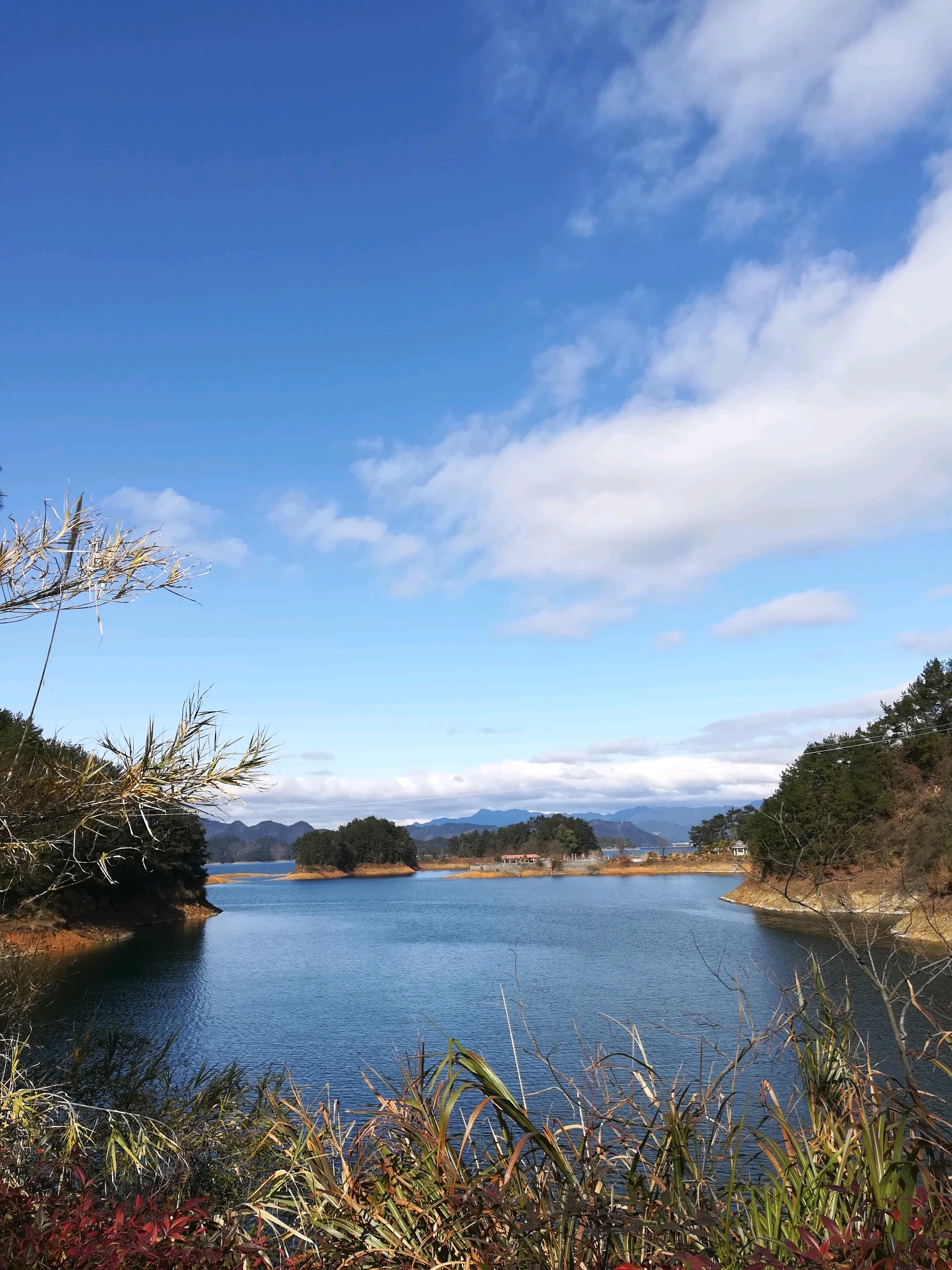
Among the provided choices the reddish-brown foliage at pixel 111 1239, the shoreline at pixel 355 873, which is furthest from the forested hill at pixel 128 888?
the shoreline at pixel 355 873

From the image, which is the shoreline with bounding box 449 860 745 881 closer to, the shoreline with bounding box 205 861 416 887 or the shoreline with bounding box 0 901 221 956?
the shoreline with bounding box 205 861 416 887

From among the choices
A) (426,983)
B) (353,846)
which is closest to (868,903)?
(426,983)

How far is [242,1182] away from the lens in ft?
30.5

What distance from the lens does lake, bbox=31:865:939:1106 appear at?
19.0m

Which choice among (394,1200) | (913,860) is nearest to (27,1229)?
(394,1200)

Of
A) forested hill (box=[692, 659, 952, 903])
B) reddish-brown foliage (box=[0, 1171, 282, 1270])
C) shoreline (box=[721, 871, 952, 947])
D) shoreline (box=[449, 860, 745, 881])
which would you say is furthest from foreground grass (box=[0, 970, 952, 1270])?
shoreline (box=[449, 860, 745, 881])

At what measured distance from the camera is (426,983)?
2853 cm

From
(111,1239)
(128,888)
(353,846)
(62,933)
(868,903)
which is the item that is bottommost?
(62,933)

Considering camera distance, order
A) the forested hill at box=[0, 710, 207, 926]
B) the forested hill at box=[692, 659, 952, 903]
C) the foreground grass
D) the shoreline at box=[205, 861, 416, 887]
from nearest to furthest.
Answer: the foreground grass < the forested hill at box=[0, 710, 207, 926] < the forested hill at box=[692, 659, 952, 903] < the shoreline at box=[205, 861, 416, 887]

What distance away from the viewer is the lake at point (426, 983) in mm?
18953

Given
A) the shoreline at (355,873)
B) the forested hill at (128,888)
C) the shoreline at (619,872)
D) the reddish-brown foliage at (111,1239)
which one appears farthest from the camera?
the shoreline at (355,873)

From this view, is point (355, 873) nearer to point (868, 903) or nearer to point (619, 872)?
point (619, 872)

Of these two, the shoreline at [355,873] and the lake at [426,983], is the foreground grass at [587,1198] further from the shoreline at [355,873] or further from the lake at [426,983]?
the shoreline at [355,873]

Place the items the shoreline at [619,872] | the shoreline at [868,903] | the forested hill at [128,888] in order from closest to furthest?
the shoreline at [868,903] < the forested hill at [128,888] < the shoreline at [619,872]
